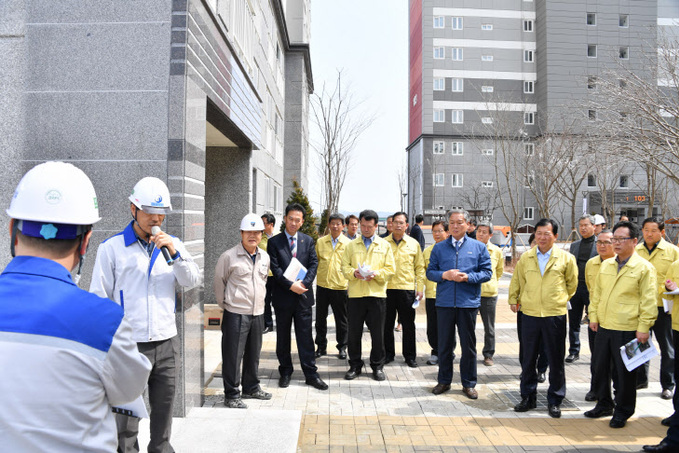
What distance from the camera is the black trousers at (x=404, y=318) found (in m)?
7.72

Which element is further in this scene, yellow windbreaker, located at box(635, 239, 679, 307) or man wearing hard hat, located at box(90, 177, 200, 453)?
yellow windbreaker, located at box(635, 239, 679, 307)

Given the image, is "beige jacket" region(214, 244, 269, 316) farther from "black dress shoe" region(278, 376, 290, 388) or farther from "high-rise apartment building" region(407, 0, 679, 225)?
"high-rise apartment building" region(407, 0, 679, 225)

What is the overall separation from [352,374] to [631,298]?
3466 mm

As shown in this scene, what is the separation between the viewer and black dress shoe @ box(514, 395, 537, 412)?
5.79m

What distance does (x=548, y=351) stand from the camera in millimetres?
5766

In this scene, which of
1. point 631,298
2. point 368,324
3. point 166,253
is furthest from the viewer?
point 368,324

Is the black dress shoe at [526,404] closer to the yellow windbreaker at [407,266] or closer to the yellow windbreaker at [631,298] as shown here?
the yellow windbreaker at [631,298]

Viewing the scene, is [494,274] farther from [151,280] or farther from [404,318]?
[151,280]

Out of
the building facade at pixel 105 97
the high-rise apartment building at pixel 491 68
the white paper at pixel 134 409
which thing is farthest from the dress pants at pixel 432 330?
the high-rise apartment building at pixel 491 68

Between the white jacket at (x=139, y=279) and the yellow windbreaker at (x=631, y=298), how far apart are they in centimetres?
428

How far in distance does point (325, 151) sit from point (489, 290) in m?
13.2

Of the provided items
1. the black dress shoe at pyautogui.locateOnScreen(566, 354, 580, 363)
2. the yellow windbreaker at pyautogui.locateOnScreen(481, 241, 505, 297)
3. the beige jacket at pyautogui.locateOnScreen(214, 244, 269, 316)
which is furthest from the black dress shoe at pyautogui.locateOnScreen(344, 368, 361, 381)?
the black dress shoe at pyautogui.locateOnScreen(566, 354, 580, 363)

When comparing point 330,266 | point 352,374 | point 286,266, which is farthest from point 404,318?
point 286,266

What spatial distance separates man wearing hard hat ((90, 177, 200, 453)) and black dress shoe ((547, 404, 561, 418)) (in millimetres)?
3963
